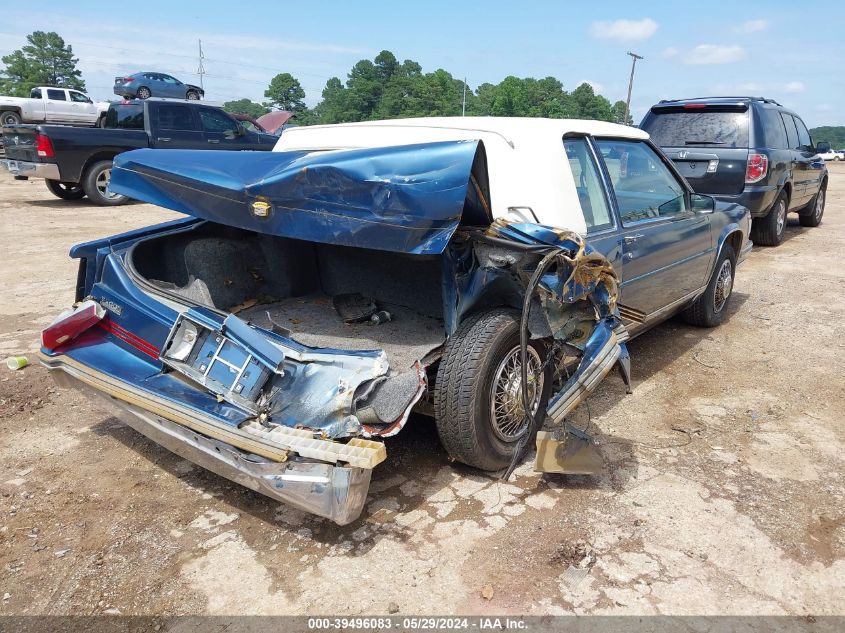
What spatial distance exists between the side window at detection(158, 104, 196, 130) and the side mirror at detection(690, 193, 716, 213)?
1083cm

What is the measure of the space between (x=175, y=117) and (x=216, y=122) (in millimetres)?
878

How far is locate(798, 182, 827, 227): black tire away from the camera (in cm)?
1152

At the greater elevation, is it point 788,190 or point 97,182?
point 788,190

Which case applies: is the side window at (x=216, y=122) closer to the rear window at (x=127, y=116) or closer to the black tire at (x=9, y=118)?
the rear window at (x=127, y=116)

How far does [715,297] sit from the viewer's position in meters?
5.68

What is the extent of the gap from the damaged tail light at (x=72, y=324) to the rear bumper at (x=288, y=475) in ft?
2.89

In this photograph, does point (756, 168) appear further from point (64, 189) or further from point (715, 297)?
point (64, 189)

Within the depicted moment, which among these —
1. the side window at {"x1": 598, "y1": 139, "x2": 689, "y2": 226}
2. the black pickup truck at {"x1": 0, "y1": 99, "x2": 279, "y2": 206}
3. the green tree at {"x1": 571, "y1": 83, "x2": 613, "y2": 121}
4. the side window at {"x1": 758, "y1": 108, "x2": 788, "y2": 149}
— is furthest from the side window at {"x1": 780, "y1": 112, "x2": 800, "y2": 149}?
the green tree at {"x1": 571, "y1": 83, "x2": 613, "y2": 121}

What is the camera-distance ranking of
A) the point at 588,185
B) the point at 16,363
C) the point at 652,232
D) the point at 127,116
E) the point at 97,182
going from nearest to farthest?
the point at 588,185 → the point at 652,232 → the point at 16,363 → the point at 97,182 → the point at 127,116

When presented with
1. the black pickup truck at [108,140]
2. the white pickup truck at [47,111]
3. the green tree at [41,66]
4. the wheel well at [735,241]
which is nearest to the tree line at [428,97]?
the green tree at [41,66]

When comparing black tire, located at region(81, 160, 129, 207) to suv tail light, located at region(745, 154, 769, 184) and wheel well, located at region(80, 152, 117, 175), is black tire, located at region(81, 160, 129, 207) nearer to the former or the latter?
wheel well, located at region(80, 152, 117, 175)

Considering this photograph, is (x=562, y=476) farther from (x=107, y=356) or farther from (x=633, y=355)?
(x=107, y=356)

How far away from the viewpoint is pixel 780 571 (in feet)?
8.76

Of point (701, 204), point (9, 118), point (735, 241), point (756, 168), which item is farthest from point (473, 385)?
point (9, 118)
